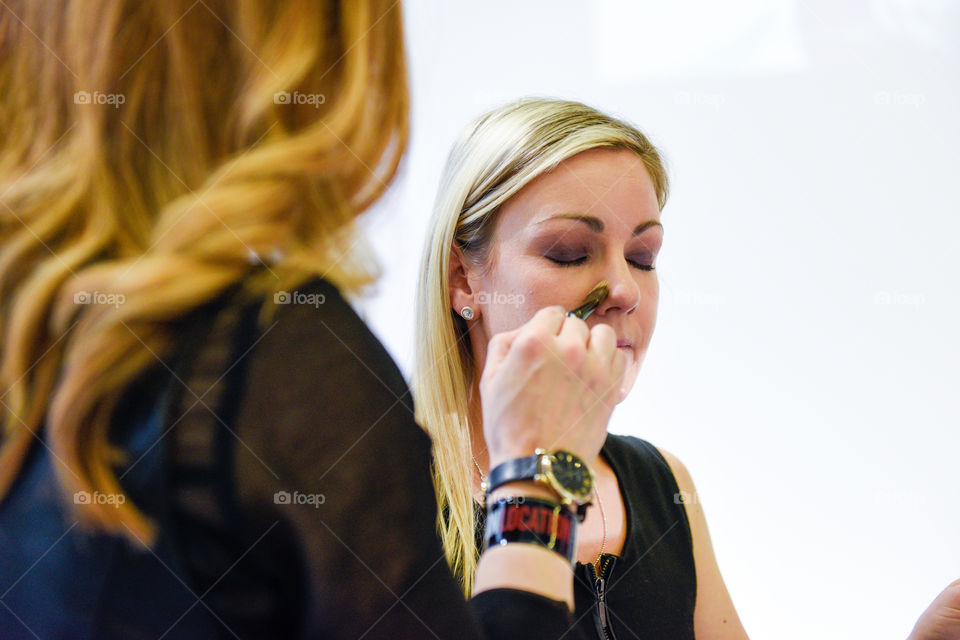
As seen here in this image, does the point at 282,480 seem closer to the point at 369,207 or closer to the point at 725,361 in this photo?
the point at 369,207

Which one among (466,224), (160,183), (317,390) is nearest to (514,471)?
(317,390)

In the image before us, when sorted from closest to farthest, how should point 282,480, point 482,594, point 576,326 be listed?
point 282,480 → point 482,594 → point 576,326

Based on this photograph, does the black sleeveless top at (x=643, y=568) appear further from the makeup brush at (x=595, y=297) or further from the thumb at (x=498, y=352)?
the thumb at (x=498, y=352)

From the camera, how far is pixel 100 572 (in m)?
0.41

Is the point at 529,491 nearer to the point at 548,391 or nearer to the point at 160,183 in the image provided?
the point at 548,391

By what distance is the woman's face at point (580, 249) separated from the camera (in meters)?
0.94

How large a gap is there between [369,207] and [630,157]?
2.10ft

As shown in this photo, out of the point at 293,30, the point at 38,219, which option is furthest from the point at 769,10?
the point at 38,219

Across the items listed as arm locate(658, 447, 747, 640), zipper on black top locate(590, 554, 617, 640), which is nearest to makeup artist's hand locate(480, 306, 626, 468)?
zipper on black top locate(590, 554, 617, 640)

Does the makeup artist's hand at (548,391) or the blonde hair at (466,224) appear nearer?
the makeup artist's hand at (548,391)

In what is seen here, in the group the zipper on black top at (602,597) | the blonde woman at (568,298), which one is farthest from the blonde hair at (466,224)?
the zipper on black top at (602,597)

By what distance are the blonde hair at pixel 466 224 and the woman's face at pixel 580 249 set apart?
0.02 meters

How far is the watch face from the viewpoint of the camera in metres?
0.56

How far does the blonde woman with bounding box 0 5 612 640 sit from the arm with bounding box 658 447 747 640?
2.07ft
